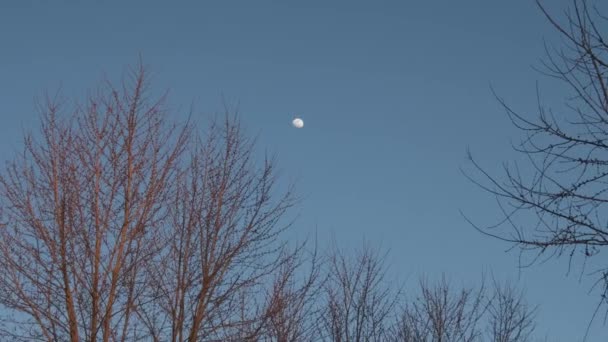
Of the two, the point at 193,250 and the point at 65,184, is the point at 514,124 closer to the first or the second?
the point at 193,250

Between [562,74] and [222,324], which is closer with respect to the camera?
[562,74]

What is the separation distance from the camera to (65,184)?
673 centimetres

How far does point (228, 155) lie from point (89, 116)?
148 centimetres

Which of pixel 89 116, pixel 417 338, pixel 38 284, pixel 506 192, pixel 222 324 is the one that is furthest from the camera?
pixel 417 338

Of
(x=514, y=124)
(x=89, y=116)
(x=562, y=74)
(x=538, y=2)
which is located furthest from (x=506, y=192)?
(x=89, y=116)

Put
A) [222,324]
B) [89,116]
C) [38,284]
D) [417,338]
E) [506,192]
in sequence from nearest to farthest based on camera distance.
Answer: [506,192] < [38,284] < [222,324] < [89,116] < [417,338]

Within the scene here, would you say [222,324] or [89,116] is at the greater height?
[89,116]

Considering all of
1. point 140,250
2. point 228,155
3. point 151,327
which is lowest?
point 151,327

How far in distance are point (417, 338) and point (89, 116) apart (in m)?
7.92

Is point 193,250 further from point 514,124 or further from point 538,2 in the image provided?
point 538,2

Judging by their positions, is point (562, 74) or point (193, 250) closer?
point (562, 74)

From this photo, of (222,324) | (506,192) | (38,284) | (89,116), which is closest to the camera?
(506,192)

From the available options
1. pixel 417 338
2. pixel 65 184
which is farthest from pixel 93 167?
pixel 417 338

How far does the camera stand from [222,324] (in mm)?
6707
